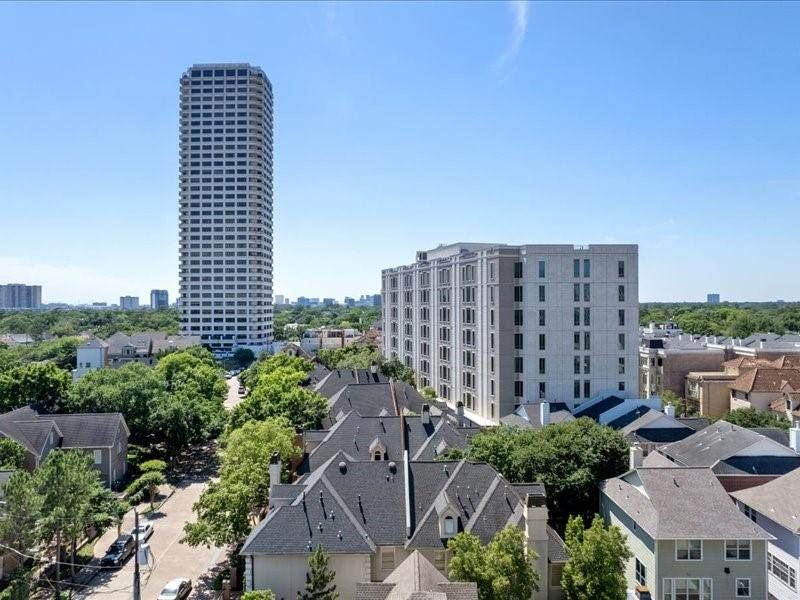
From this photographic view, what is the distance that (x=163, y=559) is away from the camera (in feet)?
108

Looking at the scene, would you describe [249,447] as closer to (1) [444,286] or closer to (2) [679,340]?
(1) [444,286]

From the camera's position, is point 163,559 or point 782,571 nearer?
point 782,571

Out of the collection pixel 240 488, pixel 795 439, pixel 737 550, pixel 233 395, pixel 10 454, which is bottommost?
pixel 233 395

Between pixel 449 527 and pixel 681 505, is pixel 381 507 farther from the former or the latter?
pixel 681 505

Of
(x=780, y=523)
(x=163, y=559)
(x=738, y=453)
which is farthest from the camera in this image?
(x=738, y=453)

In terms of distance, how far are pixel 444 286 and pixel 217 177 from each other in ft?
→ 326

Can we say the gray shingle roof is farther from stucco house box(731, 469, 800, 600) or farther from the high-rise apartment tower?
the high-rise apartment tower

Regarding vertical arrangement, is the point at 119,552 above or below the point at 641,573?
below

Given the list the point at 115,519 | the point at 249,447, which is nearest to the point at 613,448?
the point at 249,447

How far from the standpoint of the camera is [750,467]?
35906 mm

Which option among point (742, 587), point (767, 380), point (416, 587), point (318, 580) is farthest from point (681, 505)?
point (767, 380)

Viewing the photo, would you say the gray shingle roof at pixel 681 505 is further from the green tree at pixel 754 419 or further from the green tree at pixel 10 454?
the green tree at pixel 10 454

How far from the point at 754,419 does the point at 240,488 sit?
153 feet

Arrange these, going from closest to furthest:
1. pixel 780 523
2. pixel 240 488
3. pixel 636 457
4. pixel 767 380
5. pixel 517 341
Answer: pixel 780 523, pixel 240 488, pixel 636 457, pixel 517 341, pixel 767 380
